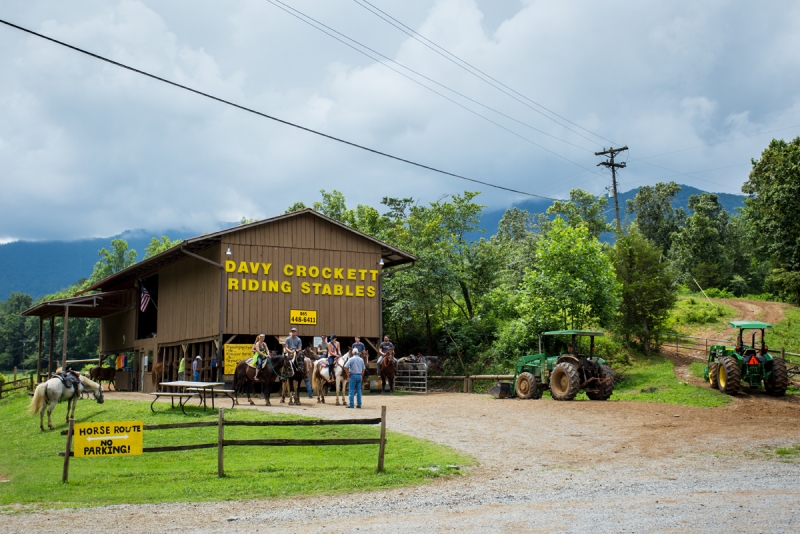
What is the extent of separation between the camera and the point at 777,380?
22609 mm

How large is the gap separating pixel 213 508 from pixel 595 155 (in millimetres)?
48643

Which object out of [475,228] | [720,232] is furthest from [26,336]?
[720,232]

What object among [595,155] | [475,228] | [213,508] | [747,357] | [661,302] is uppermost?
[595,155]

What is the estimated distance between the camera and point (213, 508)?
9.64 metres

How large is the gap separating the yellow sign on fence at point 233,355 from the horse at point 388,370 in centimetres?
525

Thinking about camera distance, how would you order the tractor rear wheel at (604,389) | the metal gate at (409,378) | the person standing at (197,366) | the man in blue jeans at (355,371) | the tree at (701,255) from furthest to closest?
the tree at (701,255), the metal gate at (409,378), the person standing at (197,366), the tractor rear wheel at (604,389), the man in blue jeans at (355,371)

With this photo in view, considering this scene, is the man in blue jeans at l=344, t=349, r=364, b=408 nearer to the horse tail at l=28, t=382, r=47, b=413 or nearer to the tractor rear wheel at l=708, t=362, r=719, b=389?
the horse tail at l=28, t=382, r=47, b=413

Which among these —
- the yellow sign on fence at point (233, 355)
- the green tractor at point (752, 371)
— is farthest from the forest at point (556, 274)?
the yellow sign on fence at point (233, 355)

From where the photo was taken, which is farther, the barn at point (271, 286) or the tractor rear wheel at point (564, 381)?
the barn at point (271, 286)

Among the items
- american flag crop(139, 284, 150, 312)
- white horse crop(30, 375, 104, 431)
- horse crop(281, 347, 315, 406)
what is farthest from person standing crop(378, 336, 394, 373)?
american flag crop(139, 284, 150, 312)

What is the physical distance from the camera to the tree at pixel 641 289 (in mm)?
31703

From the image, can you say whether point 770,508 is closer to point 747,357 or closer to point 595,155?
point 747,357

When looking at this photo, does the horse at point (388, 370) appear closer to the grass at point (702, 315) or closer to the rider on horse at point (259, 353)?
the rider on horse at point (259, 353)

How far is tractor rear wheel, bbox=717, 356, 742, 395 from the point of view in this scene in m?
22.4
